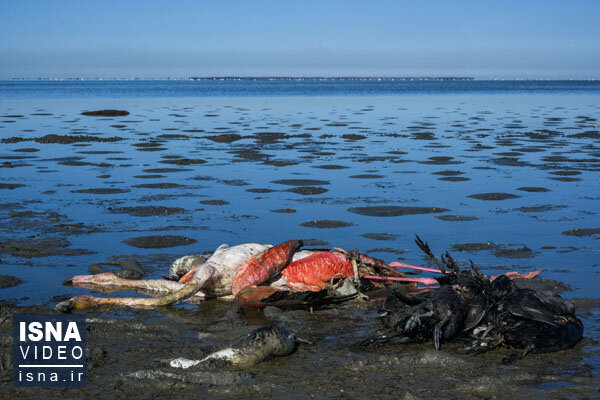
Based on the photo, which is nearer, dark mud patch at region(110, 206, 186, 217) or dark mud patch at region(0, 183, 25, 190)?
dark mud patch at region(110, 206, 186, 217)

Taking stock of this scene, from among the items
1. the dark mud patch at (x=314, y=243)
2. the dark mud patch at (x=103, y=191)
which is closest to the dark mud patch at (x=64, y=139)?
the dark mud patch at (x=103, y=191)

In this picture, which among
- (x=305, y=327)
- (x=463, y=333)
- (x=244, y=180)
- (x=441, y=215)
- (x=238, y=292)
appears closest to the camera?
(x=463, y=333)

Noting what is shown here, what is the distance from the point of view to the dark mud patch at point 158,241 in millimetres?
9438

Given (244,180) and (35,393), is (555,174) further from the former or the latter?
(35,393)

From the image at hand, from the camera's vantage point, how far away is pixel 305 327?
252 inches

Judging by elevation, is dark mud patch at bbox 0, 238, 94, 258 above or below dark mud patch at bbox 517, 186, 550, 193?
below

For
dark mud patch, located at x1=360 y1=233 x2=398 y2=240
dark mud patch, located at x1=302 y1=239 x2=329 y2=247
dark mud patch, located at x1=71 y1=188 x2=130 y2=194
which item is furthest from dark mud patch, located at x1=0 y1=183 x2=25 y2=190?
dark mud patch, located at x1=360 y1=233 x2=398 y2=240

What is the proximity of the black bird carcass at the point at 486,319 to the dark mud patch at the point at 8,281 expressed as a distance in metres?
4.02

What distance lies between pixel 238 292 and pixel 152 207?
204 inches

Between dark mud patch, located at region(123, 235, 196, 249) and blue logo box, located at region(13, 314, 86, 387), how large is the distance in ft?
9.37

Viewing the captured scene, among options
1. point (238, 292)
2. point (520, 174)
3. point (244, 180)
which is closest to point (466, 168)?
point (520, 174)

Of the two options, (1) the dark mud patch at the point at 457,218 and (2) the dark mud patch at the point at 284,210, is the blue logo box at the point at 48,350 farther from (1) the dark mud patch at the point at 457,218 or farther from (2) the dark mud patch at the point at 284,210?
(1) the dark mud patch at the point at 457,218

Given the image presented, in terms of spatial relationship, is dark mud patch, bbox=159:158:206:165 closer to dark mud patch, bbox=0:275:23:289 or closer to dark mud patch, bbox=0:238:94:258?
dark mud patch, bbox=0:238:94:258

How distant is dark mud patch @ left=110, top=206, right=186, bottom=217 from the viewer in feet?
37.7
